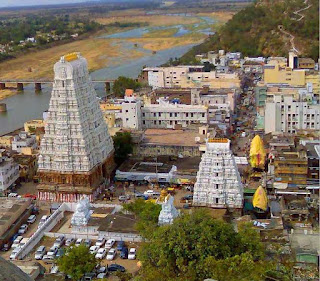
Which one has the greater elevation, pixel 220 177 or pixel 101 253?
pixel 220 177

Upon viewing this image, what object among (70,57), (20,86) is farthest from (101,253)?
(20,86)

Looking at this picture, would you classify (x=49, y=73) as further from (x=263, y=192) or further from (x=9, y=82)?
(x=263, y=192)

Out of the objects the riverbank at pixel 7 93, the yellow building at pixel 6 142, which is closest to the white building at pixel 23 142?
the yellow building at pixel 6 142

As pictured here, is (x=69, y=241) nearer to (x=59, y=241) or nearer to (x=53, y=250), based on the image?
(x=59, y=241)

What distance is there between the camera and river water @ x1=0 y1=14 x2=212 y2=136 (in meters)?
35.7

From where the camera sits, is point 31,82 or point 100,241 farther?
point 31,82

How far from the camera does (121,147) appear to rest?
23.6m

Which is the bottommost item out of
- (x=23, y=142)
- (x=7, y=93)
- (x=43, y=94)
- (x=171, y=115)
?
(x=43, y=94)

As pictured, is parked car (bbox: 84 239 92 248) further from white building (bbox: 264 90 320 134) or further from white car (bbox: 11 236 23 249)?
white building (bbox: 264 90 320 134)

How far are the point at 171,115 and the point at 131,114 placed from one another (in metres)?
2.16

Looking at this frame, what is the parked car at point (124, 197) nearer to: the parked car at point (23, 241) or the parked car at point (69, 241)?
the parked car at point (69, 241)

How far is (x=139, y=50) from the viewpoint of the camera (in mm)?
67312

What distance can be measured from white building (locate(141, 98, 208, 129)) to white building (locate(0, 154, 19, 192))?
8519 mm

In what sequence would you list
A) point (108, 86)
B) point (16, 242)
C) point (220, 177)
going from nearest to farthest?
point (16, 242)
point (220, 177)
point (108, 86)
